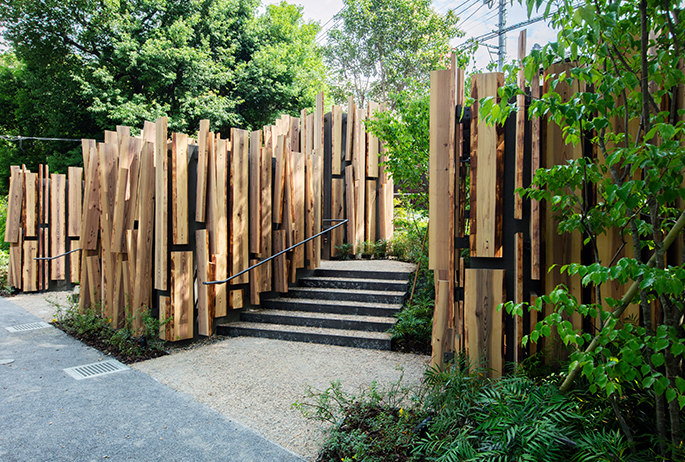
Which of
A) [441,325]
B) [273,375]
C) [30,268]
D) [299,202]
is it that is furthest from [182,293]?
[30,268]

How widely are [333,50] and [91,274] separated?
797 inches

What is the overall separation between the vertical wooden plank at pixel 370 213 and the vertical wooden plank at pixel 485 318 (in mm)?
5861

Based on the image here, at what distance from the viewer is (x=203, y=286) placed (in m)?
5.43

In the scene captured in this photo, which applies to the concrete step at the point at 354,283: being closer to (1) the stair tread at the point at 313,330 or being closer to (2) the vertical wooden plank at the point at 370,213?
(1) the stair tread at the point at 313,330

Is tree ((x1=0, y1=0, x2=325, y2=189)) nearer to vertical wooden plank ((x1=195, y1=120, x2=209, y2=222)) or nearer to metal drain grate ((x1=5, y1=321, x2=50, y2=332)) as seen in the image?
metal drain grate ((x1=5, y1=321, x2=50, y2=332))

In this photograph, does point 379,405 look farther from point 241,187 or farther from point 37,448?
point 241,187

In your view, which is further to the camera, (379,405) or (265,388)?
(265,388)

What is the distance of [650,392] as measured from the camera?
7.66ft

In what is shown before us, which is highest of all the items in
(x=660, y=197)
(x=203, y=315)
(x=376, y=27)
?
(x=376, y=27)

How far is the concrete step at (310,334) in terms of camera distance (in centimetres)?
521

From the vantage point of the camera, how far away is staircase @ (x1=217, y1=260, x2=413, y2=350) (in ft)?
18.1

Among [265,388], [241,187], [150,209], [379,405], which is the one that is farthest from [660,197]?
[150,209]

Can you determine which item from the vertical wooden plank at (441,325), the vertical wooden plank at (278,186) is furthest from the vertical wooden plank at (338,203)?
the vertical wooden plank at (441,325)

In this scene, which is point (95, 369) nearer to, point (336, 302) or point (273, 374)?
point (273, 374)
